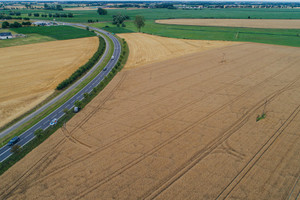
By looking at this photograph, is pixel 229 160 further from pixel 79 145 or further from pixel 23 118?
pixel 23 118

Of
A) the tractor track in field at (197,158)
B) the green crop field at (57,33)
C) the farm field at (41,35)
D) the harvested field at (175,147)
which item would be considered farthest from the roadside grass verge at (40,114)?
the green crop field at (57,33)

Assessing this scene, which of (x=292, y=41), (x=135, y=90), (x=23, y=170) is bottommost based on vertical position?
(x=23, y=170)

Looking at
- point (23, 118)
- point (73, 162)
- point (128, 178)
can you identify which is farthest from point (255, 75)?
point (23, 118)

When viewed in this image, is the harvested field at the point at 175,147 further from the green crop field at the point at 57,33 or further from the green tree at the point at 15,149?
the green crop field at the point at 57,33

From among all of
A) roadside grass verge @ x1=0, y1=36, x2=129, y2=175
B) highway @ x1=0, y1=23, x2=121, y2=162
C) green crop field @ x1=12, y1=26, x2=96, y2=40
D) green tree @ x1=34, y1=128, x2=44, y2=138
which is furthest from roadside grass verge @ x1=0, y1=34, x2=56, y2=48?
green tree @ x1=34, y1=128, x2=44, y2=138

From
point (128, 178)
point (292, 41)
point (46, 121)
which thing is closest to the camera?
point (128, 178)

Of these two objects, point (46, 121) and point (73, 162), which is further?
point (46, 121)

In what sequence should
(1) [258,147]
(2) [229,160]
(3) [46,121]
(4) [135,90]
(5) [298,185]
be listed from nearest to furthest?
(5) [298,185]
(2) [229,160]
(1) [258,147]
(3) [46,121]
(4) [135,90]

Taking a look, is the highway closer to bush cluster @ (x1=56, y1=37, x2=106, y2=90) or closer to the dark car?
the dark car
